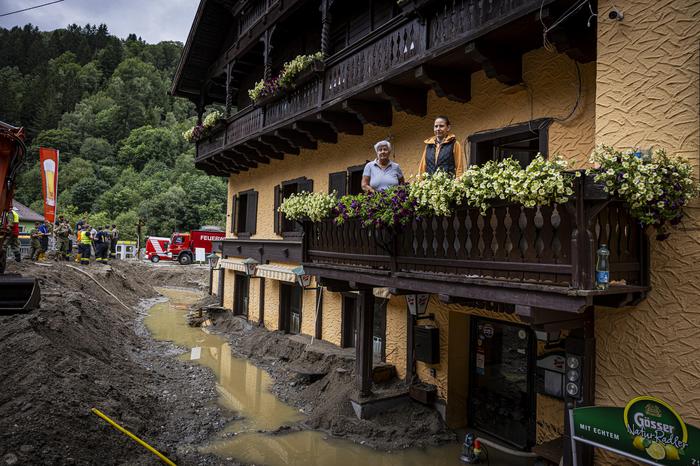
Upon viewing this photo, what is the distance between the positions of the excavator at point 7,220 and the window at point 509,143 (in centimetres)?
669

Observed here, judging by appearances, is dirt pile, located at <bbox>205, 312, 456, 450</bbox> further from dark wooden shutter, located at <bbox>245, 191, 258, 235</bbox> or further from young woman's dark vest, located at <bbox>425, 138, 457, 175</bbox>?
young woman's dark vest, located at <bbox>425, 138, 457, 175</bbox>

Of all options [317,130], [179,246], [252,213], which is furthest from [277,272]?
[179,246]

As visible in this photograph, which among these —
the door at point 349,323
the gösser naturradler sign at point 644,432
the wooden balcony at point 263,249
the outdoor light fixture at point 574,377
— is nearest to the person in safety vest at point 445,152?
the outdoor light fixture at point 574,377

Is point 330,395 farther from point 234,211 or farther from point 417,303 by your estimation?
point 234,211

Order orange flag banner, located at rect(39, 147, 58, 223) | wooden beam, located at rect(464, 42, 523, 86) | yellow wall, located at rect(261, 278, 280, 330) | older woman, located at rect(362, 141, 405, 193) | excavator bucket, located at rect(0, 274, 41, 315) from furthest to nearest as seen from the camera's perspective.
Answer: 1. orange flag banner, located at rect(39, 147, 58, 223)
2. yellow wall, located at rect(261, 278, 280, 330)
3. older woman, located at rect(362, 141, 405, 193)
4. wooden beam, located at rect(464, 42, 523, 86)
5. excavator bucket, located at rect(0, 274, 41, 315)

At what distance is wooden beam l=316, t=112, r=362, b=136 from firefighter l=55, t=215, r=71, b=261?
21332mm

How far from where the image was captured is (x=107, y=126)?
83688 millimetres

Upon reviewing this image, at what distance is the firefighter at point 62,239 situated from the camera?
25275 millimetres

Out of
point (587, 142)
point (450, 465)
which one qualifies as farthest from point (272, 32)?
point (450, 465)

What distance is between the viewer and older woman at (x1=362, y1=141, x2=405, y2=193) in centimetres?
701

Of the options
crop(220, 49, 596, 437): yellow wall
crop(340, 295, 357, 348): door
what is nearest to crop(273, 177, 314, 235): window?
crop(220, 49, 596, 437): yellow wall

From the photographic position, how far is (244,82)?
61.5 feet

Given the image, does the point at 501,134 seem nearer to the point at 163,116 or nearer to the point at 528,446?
the point at 528,446

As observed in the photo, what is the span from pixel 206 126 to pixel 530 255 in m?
15.1
